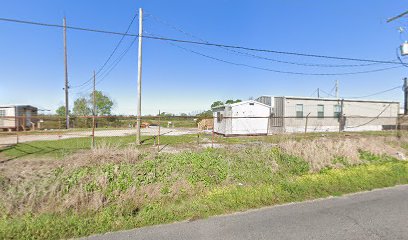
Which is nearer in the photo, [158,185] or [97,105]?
[158,185]

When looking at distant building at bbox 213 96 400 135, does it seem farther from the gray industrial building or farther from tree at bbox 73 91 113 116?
tree at bbox 73 91 113 116

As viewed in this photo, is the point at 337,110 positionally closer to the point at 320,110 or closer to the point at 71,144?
the point at 320,110

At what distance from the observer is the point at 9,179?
4.82 m

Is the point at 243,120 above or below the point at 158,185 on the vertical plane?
above

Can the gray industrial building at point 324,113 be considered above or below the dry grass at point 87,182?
above

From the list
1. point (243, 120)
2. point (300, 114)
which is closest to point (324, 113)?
point (300, 114)

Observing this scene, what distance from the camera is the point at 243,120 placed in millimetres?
19094

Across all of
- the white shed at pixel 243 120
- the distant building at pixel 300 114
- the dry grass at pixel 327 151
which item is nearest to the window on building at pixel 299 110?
the distant building at pixel 300 114

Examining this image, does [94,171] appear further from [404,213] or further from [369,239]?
[404,213]

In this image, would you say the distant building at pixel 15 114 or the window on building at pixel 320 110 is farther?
the distant building at pixel 15 114

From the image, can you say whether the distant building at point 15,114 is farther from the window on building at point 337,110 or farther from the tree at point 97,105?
the window on building at point 337,110

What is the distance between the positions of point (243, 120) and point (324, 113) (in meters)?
9.84

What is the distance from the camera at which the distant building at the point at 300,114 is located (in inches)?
760

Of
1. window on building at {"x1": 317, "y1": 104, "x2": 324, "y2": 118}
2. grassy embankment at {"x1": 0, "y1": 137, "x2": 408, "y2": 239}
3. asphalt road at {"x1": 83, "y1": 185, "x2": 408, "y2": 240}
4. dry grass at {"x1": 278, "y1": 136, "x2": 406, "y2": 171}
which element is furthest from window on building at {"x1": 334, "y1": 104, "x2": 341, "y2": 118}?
asphalt road at {"x1": 83, "y1": 185, "x2": 408, "y2": 240}
